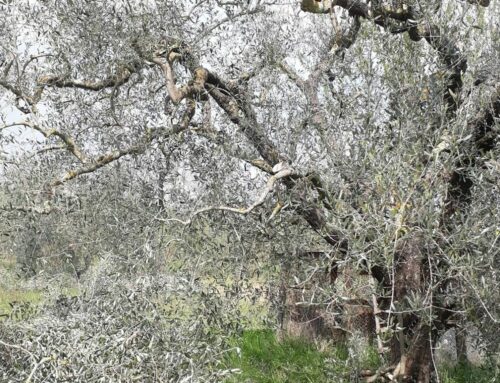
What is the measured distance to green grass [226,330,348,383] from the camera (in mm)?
7746

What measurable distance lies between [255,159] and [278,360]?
3.29 metres

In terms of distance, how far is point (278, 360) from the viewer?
27.7 feet

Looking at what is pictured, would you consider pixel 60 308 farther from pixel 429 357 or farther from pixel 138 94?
pixel 429 357

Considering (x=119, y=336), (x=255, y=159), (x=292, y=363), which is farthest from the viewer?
(x=292, y=363)

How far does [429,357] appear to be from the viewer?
6.20m

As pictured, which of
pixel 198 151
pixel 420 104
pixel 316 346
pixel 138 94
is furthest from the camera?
pixel 316 346

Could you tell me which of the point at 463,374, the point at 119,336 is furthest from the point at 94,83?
the point at 463,374

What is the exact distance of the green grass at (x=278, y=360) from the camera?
775 cm

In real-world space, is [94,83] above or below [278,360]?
above

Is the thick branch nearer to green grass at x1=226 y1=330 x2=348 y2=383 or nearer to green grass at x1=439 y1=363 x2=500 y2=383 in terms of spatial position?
green grass at x1=226 y1=330 x2=348 y2=383

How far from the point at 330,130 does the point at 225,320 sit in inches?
72.4

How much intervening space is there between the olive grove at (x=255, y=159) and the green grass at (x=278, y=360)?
1515 mm

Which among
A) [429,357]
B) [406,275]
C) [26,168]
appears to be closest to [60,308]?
[26,168]

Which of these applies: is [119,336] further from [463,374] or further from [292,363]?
[463,374]
